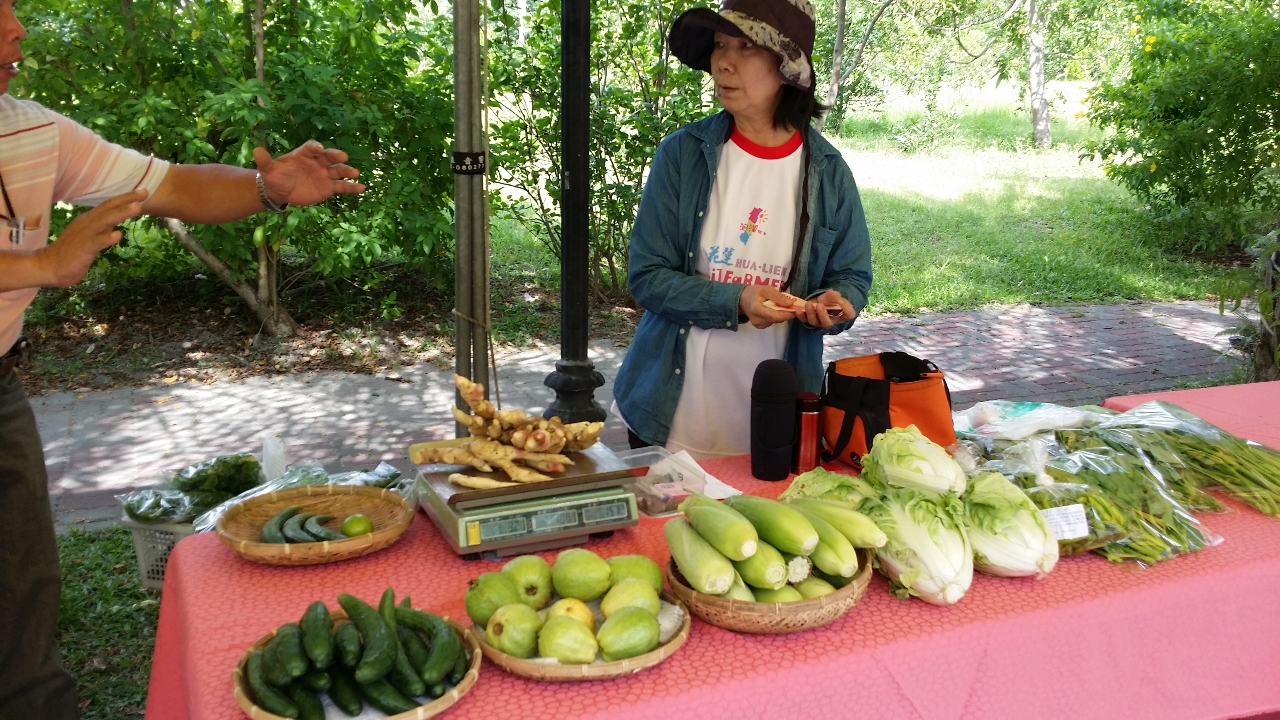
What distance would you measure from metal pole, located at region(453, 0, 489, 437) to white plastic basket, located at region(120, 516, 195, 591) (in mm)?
1017

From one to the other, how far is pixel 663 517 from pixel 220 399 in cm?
489

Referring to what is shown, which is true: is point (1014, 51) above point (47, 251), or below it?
above

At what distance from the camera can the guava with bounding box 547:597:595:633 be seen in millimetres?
1774

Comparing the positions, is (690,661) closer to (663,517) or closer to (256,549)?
(663,517)

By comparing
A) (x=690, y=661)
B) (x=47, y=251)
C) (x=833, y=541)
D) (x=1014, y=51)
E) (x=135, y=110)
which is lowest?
(x=690, y=661)

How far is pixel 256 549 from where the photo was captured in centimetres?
208

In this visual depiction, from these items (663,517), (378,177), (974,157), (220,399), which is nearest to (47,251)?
(663,517)

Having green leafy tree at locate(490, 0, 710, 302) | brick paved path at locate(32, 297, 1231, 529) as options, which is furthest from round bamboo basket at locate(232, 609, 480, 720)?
green leafy tree at locate(490, 0, 710, 302)

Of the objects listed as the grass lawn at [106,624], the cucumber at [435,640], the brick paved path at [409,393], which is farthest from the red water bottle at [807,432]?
the brick paved path at [409,393]

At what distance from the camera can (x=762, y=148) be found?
10.2 ft

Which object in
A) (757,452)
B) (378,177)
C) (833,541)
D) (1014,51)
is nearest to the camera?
(833,541)

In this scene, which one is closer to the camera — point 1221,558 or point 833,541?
point 833,541

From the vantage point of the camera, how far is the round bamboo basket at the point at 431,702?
1539 millimetres

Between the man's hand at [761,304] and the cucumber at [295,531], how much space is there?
1298mm
